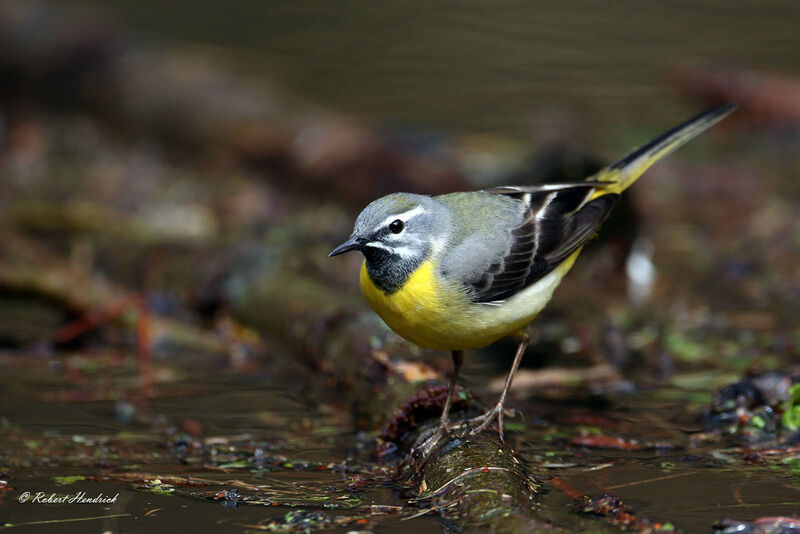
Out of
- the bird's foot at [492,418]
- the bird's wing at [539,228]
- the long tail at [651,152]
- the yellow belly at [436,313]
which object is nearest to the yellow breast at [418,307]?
the yellow belly at [436,313]

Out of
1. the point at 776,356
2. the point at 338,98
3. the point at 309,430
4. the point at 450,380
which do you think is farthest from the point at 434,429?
the point at 338,98

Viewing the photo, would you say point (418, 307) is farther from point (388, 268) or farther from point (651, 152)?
point (651, 152)

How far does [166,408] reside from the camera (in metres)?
6.45

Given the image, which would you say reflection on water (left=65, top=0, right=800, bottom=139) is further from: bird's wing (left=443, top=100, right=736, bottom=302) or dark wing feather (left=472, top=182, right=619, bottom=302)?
dark wing feather (left=472, top=182, right=619, bottom=302)

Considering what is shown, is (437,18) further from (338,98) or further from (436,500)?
(436,500)

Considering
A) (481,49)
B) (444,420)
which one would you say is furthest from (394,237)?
(481,49)

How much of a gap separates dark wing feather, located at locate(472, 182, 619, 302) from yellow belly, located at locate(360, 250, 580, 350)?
12 centimetres

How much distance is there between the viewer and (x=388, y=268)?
5480mm

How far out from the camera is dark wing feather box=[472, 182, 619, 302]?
5734mm

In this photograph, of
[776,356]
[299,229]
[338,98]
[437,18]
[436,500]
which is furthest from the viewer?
[437,18]

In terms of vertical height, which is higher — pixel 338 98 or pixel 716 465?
pixel 338 98

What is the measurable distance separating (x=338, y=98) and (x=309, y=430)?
389 inches

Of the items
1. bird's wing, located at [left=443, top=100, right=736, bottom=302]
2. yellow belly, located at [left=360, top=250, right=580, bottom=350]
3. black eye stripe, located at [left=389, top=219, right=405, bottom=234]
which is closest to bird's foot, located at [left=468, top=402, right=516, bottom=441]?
yellow belly, located at [left=360, top=250, right=580, bottom=350]

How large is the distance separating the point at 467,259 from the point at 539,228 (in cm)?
72
